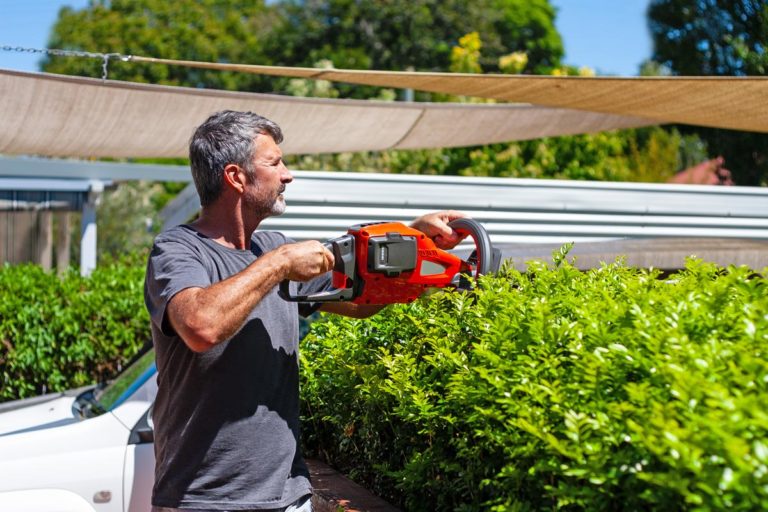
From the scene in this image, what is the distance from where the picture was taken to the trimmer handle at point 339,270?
9.23ft

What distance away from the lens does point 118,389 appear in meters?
4.87

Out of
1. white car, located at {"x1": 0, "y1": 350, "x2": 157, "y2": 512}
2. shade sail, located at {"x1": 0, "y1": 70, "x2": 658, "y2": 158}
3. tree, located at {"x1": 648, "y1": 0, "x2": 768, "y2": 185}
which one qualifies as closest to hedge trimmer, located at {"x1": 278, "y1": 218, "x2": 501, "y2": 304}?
white car, located at {"x1": 0, "y1": 350, "x2": 157, "y2": 512}

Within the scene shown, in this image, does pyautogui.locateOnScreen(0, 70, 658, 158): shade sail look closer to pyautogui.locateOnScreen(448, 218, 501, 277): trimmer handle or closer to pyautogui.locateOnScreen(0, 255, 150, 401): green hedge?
pyautogui.locateOnScreen(0, 255, 150, 401): green hedge

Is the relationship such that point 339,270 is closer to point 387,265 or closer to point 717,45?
point 387,265

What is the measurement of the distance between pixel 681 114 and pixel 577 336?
512 cm

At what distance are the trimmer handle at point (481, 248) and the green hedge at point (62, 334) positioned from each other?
15.8 ft

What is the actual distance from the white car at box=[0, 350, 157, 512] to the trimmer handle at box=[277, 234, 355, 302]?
1784 mm

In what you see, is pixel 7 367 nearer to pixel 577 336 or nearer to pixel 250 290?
pixel 250 290

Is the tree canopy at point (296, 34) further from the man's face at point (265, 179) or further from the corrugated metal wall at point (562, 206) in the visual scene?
the man's face at point (265, 179)

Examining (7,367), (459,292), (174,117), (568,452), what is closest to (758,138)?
(174,117)

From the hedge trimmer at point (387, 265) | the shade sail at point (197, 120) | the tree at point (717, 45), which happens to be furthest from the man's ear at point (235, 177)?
the tree at point (717, 45)

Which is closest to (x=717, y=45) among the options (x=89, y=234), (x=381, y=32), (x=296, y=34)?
(x=89, y=234)

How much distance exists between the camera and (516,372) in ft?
7.27

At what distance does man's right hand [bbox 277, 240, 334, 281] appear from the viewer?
8.57 ft
